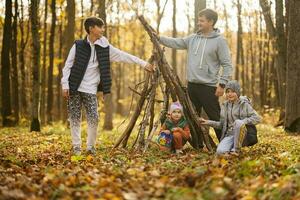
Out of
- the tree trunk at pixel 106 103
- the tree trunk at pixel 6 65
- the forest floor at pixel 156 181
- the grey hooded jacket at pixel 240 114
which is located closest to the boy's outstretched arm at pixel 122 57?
the grey hooded jacket at pixel 240 114

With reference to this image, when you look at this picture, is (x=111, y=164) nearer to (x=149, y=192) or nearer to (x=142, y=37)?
(x=149, y=192)

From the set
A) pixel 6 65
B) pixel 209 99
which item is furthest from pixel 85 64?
pixel 6 65

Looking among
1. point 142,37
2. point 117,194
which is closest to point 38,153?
point 117,194

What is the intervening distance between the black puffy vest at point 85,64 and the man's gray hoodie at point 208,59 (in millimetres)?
1527

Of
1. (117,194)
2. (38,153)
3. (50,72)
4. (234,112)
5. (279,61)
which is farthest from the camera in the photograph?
(50,72)

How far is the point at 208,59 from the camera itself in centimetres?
815

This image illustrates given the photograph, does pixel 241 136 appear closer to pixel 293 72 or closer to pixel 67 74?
pixel 67 74

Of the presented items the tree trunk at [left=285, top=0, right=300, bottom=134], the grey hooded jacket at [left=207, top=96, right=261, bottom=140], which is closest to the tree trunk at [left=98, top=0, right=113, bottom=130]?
the tree trunk at [left=285, top=0, right=300, bottom=134]

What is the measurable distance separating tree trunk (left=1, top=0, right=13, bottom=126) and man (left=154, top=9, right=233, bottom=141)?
11883mm

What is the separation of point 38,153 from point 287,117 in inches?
297

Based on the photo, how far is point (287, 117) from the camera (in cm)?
1309

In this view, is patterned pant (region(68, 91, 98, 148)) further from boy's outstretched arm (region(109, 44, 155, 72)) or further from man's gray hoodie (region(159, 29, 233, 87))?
man's gray hoodie (region(159, 29, 233, 87))

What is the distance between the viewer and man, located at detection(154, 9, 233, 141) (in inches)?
316

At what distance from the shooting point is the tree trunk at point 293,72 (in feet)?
41.9
